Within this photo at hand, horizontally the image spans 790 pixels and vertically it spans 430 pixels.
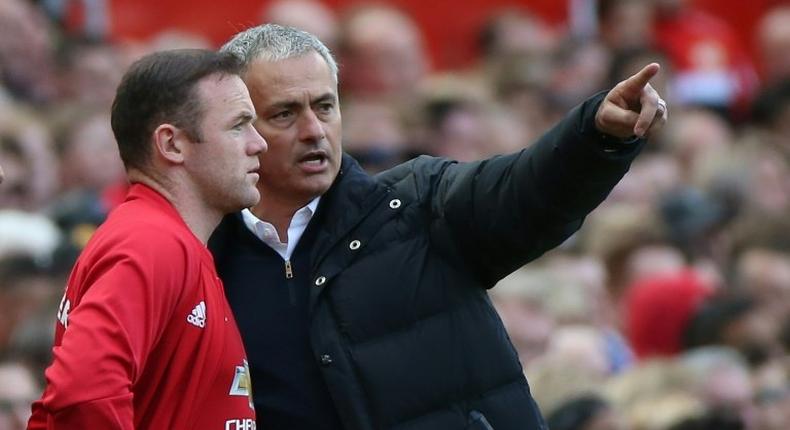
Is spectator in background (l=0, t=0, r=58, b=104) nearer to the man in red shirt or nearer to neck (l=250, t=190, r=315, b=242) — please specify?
neck (l=250, t=190, r=315, b=242)

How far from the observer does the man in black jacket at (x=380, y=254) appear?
15.4 feet

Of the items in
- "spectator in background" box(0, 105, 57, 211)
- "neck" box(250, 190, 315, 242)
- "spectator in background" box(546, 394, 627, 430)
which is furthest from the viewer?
"spectator in background" box(0, 105, 57, 211)

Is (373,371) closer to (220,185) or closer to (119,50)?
(220,185)

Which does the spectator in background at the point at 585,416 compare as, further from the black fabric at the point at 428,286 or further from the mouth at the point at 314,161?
the mouth at the point at 314,161

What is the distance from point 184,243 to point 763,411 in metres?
3.99

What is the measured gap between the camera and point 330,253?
4883 mm

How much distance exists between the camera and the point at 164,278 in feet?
14.0

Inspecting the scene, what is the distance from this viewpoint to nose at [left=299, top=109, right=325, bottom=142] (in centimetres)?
496

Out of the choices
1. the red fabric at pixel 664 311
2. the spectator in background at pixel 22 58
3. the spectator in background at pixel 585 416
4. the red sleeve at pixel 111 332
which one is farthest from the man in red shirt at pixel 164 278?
the spectator in background at pixel 22 58

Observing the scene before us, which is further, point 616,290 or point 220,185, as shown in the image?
point 616,290

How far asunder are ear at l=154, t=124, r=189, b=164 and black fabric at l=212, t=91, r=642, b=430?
521 millimetres

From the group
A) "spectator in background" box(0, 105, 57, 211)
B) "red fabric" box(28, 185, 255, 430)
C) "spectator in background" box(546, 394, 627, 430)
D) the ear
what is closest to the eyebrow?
the ear

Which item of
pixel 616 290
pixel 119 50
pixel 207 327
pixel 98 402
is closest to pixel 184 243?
pixel 207 327

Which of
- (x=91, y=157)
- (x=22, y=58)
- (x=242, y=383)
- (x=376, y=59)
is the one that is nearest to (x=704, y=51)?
(x=376, y=59)
